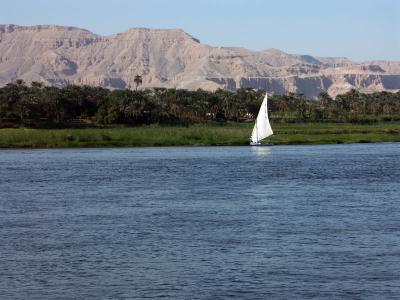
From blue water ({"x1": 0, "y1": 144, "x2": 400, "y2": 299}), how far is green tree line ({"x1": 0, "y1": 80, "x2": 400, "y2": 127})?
6207cm

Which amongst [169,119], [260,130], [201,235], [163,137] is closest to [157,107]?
[169,119]

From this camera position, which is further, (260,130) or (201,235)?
(260,130)

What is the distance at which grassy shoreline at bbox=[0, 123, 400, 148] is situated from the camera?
103500mm

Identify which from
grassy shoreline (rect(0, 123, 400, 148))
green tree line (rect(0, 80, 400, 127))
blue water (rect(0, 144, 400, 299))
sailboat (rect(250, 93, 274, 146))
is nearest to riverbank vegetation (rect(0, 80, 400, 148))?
grassy shoreline (rect(0, 123, 400, 148))

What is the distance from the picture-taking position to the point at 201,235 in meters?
30.4

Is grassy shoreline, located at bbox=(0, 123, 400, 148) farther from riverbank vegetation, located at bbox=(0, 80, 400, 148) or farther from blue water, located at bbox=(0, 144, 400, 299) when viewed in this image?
blue water, located at bbox=(0, 144, 400, 299)

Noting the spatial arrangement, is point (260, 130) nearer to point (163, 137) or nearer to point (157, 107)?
point (163, 137)

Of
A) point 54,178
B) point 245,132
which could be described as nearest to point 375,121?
point 245,132

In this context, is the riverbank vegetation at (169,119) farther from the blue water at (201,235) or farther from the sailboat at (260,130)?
the blue water at (201,235)

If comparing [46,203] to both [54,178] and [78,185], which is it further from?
[54,178]

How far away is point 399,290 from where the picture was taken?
21.4m

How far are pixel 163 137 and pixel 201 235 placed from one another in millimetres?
78435

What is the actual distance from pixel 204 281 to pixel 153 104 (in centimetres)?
11635

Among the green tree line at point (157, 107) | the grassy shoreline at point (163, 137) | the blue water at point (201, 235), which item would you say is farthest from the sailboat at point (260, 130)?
the blue water at point (201, 235)
